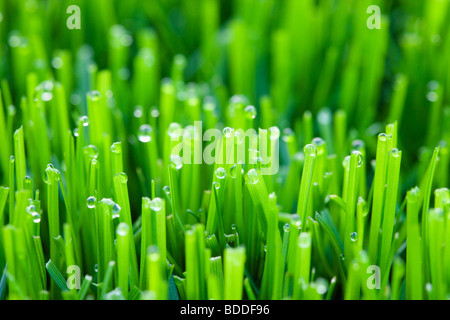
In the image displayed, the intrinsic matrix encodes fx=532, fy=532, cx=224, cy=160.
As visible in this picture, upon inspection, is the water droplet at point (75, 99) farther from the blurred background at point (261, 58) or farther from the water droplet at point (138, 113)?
the water droplet at point (138, 113)

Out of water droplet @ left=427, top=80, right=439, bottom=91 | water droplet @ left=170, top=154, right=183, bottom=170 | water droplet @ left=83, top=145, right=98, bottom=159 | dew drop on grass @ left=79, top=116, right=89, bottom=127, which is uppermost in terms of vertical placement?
water droplet @ left=427, top=80, right=439, bottom=91

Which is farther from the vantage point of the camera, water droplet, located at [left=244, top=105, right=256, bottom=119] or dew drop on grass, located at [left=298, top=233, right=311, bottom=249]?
water droplet, located at [left=244, top=105, right=256, bottom=119]

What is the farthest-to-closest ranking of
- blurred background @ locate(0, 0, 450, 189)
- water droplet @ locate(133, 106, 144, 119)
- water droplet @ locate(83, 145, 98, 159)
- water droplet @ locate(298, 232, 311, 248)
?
1. blurred background @ locate(0, 0, 450, 189)
2. water droplet @ locate(133, 106, 144, 119)
3. water droplet @ locate(83, 145, 98, 159)
4. water droplet @ locate(298, 232, 311, 248)

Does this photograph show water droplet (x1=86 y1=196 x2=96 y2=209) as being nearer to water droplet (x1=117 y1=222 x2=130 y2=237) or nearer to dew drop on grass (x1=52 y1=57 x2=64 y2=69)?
water droplet (x1=117 y1=222 x2=130 y2=237)

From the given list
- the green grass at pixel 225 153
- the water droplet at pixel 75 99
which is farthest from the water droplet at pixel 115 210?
the water droplet at pixel 75 99

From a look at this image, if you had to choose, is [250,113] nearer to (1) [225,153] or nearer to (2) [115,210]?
(1) [225,153]

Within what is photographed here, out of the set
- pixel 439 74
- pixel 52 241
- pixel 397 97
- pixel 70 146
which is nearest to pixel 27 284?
pixel 52 241

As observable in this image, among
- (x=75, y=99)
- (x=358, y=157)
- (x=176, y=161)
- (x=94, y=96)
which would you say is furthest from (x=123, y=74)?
(x=358, y=157)

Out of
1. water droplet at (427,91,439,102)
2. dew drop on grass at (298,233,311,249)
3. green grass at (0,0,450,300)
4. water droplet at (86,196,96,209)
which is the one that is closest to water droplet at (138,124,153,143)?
green grass at (0,0,450,300)
